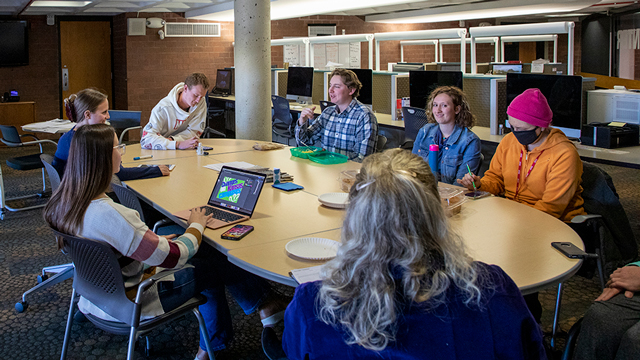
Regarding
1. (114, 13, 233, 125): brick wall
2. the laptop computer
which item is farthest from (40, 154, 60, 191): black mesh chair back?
(114, 13, 233, 125): brick wall

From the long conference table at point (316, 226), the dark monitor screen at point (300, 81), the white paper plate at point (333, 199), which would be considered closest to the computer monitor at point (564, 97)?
the long conference table at point (316, 226)

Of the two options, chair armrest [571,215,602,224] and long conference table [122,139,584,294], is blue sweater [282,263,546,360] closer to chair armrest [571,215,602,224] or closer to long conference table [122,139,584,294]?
long conference table [122,139,584,294]

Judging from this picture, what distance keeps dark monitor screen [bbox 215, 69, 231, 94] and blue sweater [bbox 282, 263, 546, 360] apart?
24.9 feet

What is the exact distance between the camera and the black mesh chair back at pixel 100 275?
173cm

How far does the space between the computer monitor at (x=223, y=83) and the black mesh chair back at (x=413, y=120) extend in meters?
4.26

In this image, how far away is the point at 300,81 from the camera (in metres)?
7.03

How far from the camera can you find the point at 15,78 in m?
8.75

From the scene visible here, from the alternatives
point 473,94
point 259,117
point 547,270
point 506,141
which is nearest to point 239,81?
point 259,117

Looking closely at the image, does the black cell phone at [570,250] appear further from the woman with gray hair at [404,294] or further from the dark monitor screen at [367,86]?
the dark monitor screen at [367,86]

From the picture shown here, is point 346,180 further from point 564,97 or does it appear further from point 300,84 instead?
point 300,84

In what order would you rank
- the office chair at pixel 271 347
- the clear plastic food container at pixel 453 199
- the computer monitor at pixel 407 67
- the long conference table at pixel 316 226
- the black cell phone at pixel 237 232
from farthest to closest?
the computer monitor at pixel 407 67, the clear plastic food container at pixel 453 199, the black cell phone at pixel 237 232, the long conference table at pixel 316 226, the office chair at pixel 271 347

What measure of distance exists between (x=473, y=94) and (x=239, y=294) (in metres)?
3.34

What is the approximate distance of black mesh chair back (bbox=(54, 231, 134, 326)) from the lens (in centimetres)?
173

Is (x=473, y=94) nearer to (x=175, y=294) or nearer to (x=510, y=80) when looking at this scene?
(x=510, y=80)
